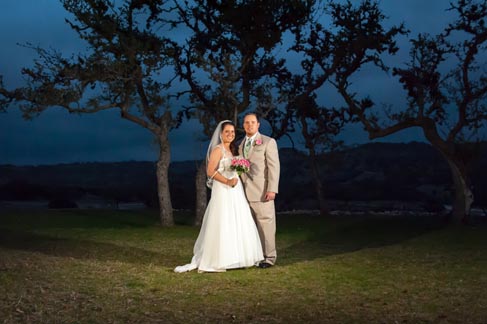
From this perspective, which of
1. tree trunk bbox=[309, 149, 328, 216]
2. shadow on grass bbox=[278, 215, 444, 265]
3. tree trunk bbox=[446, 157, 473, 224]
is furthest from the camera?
tree trunk bbox=[309, 149, 328, 216]

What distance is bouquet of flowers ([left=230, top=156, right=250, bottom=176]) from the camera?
1038 centimetres

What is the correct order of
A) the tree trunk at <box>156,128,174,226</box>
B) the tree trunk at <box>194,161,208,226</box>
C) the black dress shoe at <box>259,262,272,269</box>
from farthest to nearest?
A: the tree trunk at <box>194,161,208,226</box> < the tree trunk at <box>156,128,174,226</box> < the black dress shoe at <box>259,262,272,269</box>

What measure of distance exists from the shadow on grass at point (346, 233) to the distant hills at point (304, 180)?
199 inches

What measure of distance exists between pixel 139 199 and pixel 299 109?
64.8 ft

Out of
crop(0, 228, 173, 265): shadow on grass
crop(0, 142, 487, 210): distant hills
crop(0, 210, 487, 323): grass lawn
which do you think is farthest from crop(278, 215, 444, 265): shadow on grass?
crop(0, 142, 487, 210): distant hills

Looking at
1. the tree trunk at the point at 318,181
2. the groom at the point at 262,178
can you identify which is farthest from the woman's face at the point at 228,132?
the tree trunk at the point at 318,181

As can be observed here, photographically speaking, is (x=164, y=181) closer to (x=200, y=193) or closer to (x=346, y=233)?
(x=200, y=193)

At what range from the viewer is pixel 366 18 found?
77.6ft

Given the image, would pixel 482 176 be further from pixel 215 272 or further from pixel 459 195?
pixel 215 272

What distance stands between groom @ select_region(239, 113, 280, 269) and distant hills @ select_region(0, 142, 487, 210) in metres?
15.9

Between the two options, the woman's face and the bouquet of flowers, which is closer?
the bouquet of flowers

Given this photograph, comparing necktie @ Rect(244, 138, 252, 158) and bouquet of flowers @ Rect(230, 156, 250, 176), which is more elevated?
necktie @ Rect(244, 138, 252, 158)

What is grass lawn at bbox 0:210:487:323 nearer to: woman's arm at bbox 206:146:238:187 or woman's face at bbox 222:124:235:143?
woman's arm at bbox 206:146:238:187

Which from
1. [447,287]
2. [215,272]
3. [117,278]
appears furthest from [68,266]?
[447,287]
